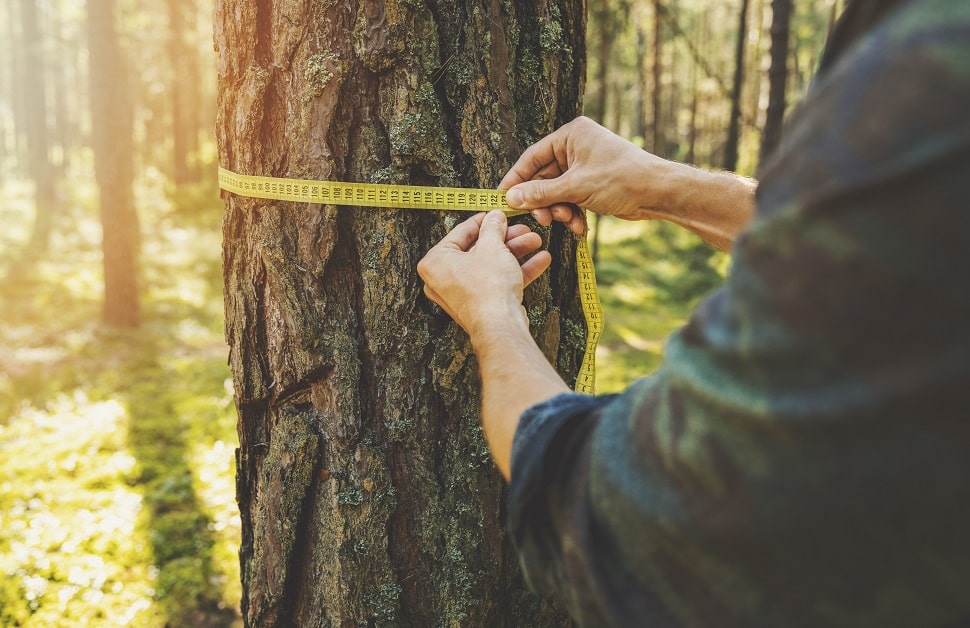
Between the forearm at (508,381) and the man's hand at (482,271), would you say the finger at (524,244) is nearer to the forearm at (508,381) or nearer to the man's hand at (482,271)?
the man's hand at (482,271)

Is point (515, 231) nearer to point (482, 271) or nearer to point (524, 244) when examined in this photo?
point (524, 244)

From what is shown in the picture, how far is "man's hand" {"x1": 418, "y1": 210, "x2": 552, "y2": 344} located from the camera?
5.50 ft

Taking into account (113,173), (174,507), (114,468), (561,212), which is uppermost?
(113,173)

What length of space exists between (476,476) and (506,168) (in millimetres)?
956

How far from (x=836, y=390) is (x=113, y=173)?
38.6 feet

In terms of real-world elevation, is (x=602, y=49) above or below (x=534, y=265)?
above

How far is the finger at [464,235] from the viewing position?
1940 millimetres

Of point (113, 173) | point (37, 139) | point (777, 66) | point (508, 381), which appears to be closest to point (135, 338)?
point (113, 173)

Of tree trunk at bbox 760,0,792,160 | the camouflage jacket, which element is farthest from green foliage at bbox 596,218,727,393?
the camouflage jacket

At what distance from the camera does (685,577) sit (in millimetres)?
1018

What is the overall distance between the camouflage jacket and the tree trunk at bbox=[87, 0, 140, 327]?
11.3m

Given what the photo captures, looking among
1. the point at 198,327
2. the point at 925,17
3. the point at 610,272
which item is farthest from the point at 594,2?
the point at 925,17

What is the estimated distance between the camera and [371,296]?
207 cm

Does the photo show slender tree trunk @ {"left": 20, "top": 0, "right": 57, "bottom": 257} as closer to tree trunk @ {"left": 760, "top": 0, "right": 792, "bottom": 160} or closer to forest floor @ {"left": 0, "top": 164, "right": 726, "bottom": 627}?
forest floor @ {"left": 0, "top": 164, "right": 726, "bottom": 627}
